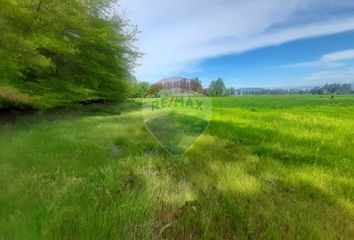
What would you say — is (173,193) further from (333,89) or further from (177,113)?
(333,89)

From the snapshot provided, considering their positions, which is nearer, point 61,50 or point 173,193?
point 173,193

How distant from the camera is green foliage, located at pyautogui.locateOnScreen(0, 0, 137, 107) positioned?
43.9 feet

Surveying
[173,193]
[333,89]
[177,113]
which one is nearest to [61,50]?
[177,113]

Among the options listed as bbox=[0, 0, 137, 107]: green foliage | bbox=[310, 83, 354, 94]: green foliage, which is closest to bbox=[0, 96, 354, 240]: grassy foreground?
bbox=[0, 0, 137, 107]: green foliage

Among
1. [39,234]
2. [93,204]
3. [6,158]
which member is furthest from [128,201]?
[6,158]

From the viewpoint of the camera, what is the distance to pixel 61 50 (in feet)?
53.7

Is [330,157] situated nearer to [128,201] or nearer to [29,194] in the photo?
[128,201]

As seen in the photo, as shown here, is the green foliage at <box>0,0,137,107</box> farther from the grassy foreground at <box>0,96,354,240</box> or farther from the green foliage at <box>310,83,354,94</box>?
the green foliage at <box>310,83,354,94</box>

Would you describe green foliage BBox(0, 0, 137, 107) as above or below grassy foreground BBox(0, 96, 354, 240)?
above

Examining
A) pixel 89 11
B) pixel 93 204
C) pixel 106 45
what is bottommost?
pixel 93 204

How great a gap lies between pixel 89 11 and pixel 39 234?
20.2m

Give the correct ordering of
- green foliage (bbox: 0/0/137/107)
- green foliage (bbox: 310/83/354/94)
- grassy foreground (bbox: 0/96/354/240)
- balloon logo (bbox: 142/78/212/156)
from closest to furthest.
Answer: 1. grassy foreground (bbox: 0/96/354/240)
2. balloon logo (bbox: 142/78/212/156)
3. green foliage (bbox: 0/0/137/107)
4. green foliage (bbox: 310/83/354/94)

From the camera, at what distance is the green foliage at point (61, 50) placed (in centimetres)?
1339

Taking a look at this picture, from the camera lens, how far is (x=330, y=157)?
822 cm
